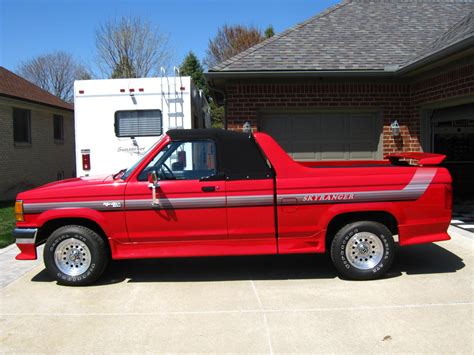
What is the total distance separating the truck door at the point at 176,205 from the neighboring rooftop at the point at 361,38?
4.49 meters

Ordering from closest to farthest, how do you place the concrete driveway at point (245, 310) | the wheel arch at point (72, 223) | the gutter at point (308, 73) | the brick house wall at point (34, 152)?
the concrete driveway at point (245, 310) < the wheel arch at point (72, 223) < the gutter at point (308, 73) < the brick house wall at point (34, 152)

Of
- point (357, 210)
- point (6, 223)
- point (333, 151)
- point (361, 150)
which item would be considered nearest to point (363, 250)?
point (357, 210)

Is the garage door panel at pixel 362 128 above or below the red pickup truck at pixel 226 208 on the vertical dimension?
above

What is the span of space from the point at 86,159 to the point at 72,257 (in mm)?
3370

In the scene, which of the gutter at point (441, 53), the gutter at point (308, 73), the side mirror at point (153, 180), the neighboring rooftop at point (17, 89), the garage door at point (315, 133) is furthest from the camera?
the neighboring rooftop at point (17, 89)

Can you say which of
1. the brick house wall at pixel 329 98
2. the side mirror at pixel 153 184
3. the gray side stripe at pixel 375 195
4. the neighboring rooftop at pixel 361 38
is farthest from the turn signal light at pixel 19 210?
the brick house wall at pixel 329 98

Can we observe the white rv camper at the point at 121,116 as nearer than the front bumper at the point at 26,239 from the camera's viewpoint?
No

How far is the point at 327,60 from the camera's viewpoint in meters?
9.70

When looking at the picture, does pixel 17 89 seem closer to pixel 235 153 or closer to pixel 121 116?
pixel 121 116

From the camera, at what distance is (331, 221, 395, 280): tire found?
534 cm

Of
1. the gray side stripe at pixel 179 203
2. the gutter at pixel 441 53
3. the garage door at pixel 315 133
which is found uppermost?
the gutter at pixel 441 53

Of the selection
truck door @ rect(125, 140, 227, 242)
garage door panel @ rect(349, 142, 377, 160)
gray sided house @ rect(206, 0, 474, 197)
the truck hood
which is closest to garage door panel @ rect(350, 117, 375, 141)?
gray sided house @ rect(206, 0, 474, 197)

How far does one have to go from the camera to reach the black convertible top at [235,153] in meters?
5.31

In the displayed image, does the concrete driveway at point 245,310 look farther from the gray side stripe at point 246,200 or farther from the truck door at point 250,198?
the gray side stripe at point 246,200
